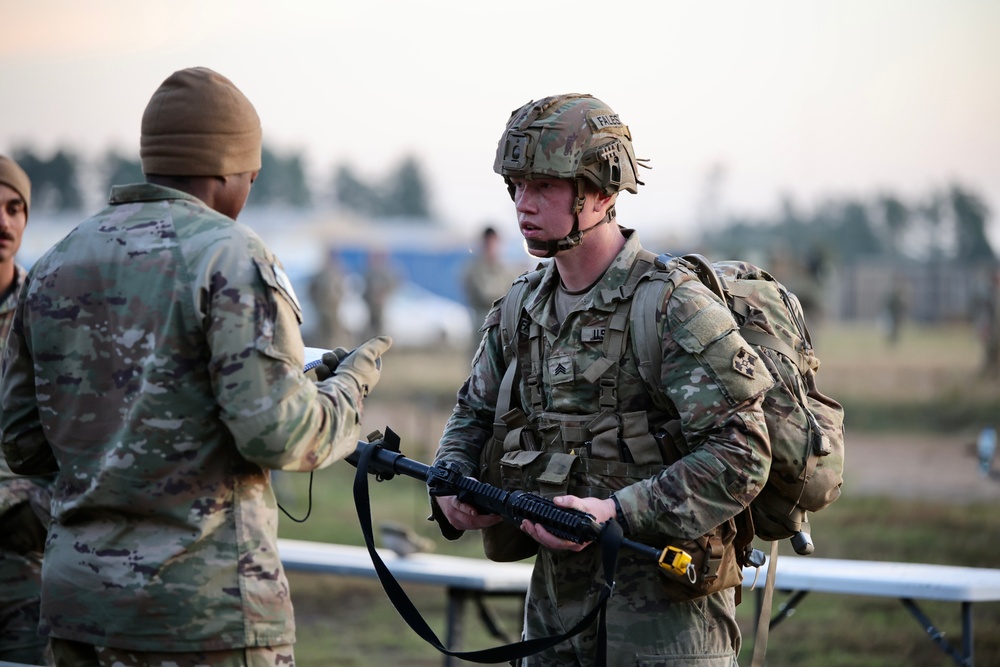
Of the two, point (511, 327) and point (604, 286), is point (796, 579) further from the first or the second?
point (604, 286)

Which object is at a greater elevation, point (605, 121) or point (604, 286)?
point (605, 121)

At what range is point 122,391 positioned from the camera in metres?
2.97

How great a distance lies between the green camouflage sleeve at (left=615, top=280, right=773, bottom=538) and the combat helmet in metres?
0.50

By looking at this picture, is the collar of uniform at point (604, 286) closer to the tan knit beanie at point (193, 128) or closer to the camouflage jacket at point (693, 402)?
the camouflage jacket at point (693, 402)

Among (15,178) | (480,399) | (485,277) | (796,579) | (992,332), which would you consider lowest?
(992,332)

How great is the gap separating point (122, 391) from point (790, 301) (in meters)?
2.12

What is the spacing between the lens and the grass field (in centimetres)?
771

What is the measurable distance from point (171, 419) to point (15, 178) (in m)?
2.66

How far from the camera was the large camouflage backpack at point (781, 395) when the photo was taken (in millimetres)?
3520

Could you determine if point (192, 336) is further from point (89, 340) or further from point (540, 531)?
point (540, 531)

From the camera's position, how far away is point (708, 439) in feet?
11.1

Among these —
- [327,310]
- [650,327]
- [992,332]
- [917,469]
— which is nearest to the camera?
[650,327]

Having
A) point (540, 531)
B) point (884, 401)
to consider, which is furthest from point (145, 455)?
point (884, 401)

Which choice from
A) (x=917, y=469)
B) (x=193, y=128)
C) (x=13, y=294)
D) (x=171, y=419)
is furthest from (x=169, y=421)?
(x=917, y=469)
